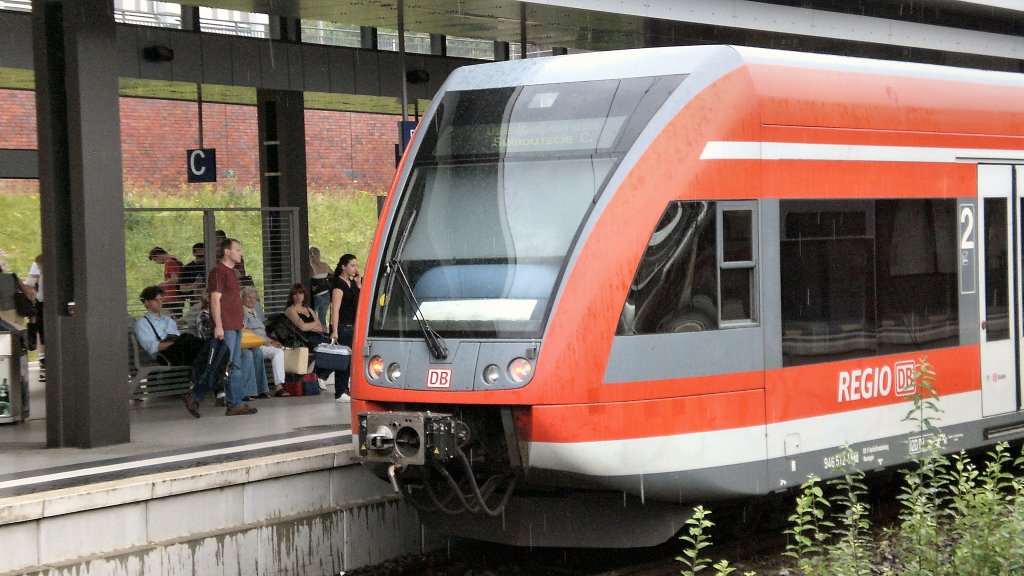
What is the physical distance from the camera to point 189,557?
8531 mm

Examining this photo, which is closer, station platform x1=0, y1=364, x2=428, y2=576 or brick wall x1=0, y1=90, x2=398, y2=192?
station platform x1=0, y1=364, x2=428, y2=576

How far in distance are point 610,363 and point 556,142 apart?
56.5 inches

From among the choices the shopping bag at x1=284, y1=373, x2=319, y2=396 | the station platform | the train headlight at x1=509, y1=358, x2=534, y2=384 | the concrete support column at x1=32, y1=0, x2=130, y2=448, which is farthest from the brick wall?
the train headlight at x1=509, y1=358, x2=534, y2=384

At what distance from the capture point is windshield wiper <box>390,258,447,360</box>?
26.3 ft

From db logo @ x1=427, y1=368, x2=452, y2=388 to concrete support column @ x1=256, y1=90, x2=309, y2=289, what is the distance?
375 inches

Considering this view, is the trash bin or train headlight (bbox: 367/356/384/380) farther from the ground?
train headlight (bbox: 367/356/384/380)

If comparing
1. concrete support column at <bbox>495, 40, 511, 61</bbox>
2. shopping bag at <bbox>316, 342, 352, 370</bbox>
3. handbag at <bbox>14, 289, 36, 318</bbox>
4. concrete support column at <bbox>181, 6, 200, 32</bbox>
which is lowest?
shopping bag at <bbox>316, 342, 352, 370</bbox>

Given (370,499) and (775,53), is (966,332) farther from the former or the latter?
(370,499)

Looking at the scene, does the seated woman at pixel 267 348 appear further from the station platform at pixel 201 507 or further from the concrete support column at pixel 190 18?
the concrete support column at pixel 190 18

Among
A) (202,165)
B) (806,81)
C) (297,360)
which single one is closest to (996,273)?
(806,81)

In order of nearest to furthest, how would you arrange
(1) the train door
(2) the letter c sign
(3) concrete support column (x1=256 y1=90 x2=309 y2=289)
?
1. (1) the train door
2. (3) concrete support column (x1=256 y1=90 x2=309 y2=289)
3. (2) the letter c sign

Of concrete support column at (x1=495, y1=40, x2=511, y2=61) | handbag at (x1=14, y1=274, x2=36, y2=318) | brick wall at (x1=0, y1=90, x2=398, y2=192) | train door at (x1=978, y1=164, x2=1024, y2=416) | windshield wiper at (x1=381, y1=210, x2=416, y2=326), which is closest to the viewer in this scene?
windshield wiper at (x1=381, y1=210, x2=416, y2=326)

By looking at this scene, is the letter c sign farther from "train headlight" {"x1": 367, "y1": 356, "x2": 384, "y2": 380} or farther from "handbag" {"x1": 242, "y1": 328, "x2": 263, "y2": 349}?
"train headlight" {"x1": 367, "y1": 356, "x2": 384, "y2": 380}

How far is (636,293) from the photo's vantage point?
788cm
